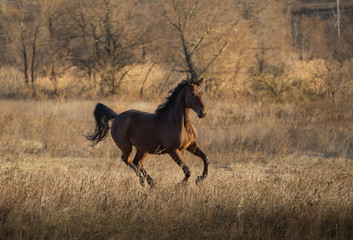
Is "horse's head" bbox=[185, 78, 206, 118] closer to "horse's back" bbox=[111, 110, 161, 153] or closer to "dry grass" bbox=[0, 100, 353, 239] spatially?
"horse's back" bbox=[111, 110, 161, 153]

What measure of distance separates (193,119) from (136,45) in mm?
9739

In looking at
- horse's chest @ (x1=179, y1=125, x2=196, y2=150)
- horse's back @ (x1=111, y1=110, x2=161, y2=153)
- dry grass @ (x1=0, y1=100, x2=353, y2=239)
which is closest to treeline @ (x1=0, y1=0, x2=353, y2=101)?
dry grass @ (x1=0, y1=100, x2=353, y2=239)

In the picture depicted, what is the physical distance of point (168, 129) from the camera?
5.75 meters

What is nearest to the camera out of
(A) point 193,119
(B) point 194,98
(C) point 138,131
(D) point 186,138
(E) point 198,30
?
(B) point 194,98

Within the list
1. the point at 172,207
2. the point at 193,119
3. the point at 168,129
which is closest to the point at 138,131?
the point at 168,129

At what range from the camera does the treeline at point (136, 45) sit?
829 inches

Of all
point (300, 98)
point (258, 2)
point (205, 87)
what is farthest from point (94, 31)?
point (300, 98)

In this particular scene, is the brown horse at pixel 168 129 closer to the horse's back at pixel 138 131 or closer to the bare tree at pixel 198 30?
the horse's back at pixel 138 131

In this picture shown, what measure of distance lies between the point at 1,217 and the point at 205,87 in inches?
720

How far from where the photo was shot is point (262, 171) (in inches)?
318

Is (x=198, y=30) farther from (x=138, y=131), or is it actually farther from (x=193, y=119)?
(x=138, y=131)

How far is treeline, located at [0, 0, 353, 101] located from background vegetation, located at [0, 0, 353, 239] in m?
0.07

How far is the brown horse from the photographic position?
558 centimetres

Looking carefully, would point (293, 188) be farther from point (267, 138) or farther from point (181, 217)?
point (267, 138)
